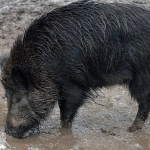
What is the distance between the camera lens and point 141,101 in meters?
6.28

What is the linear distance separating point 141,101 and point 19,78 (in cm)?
151

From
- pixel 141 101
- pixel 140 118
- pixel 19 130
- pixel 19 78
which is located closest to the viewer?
pixel 19 78

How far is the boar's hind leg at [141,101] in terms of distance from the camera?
242 inches

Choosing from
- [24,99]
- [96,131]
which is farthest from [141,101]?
[24,99]

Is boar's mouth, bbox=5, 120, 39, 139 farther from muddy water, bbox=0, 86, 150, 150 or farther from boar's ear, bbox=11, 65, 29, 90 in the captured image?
boar's ear, bbox=11, 65, 29, 90

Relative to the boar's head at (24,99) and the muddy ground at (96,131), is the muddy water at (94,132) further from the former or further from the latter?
the boar's head at (24,99)

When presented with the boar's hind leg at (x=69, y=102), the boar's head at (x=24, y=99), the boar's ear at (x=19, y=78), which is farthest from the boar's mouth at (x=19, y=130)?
the boar's ear at (x=19, y=78)

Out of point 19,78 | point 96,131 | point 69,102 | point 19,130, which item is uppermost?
point 19,78

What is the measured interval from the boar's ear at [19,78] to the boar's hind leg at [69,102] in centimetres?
43

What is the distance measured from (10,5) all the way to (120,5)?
364 centimetres

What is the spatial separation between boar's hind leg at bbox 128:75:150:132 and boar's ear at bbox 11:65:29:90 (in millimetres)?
1272

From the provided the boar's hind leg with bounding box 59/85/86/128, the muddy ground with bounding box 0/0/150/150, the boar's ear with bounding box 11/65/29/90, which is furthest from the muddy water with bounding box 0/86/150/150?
the boar's ear with bounding box 11/65/29/90

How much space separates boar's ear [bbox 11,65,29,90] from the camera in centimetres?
586

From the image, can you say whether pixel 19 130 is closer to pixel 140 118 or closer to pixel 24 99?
pixel 24 99
